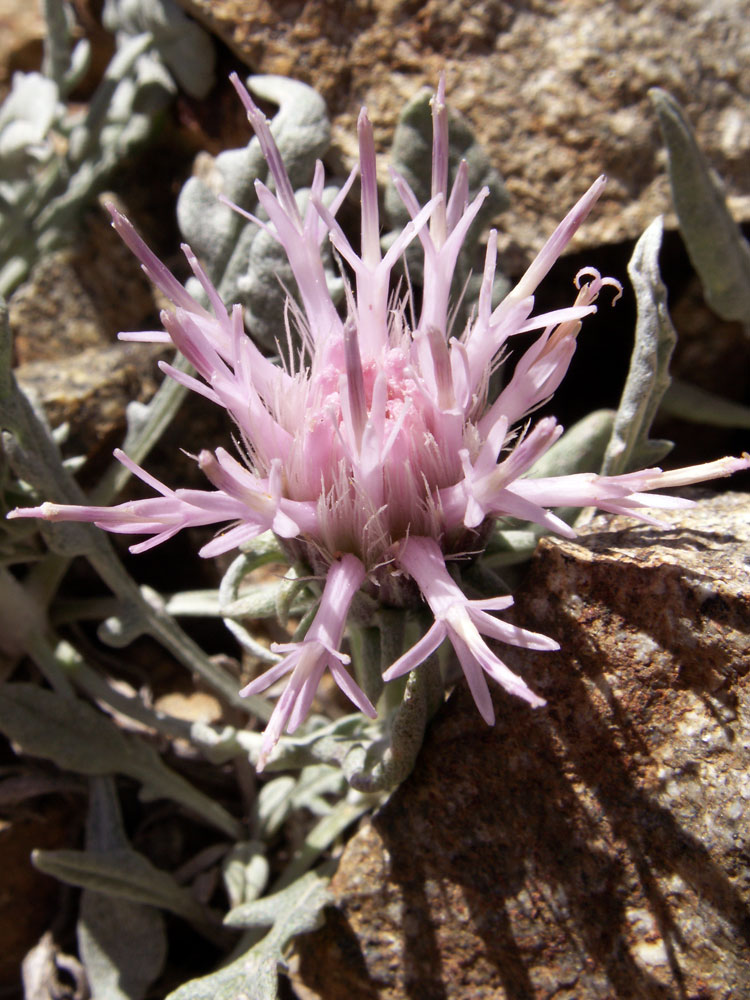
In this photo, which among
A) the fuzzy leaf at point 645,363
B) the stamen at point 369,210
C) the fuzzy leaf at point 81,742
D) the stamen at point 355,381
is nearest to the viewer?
the stamen at point 355,381

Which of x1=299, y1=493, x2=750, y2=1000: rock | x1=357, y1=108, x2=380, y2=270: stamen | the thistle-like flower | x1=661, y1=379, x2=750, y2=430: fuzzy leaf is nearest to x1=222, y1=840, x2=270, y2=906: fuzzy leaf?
x1=299, y1=493, x2=750, y2=1000: rock

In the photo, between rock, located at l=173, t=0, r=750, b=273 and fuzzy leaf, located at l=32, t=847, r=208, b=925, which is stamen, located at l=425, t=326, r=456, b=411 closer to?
rock, located at l=173, t=0, r=750, b=273

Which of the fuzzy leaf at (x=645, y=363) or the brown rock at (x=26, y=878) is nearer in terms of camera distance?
the fuzzy leaf at (x=645, y=363)

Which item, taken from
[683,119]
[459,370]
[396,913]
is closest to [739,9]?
[683,119]

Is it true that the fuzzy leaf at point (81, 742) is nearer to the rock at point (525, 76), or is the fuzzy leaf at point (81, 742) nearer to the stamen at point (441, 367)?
the stamen at point (441, 367)

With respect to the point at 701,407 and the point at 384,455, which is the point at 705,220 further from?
the point at 384,455

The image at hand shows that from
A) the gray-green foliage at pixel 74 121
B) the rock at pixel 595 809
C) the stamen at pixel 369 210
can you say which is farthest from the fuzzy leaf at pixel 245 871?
the gray-green foliage at pixel 74 121
